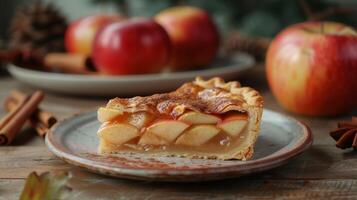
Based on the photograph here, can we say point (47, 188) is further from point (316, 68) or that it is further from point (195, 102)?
point (316, 68)

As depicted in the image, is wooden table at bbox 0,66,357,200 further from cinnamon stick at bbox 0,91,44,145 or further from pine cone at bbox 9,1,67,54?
pine cone at bbox 9,1,67,54

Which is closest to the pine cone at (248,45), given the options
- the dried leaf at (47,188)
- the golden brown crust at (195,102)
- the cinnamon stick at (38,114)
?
the cinnamon stick at (38,114)

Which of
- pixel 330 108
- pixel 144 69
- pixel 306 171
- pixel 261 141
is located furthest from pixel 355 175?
pixel 144 69

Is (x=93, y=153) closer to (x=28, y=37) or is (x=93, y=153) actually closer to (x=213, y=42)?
(x=213, y=42)

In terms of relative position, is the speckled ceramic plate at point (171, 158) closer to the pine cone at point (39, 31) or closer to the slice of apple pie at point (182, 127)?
the slice of apple pie at point (182, 127)

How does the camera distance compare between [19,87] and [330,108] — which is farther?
[19,87]

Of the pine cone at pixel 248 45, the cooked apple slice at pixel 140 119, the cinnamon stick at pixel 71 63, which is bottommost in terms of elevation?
the pine cone at pixel 248 45

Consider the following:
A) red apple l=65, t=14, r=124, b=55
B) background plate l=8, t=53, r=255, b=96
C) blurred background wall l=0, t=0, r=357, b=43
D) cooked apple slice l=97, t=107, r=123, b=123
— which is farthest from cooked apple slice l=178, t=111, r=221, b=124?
blurred background wall l=0, t=0, r=357, b=43
